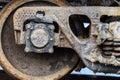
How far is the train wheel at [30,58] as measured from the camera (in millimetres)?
3508

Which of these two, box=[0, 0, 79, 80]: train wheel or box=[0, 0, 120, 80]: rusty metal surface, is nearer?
box=[0, 0, 120, 80]: rusty metal surface

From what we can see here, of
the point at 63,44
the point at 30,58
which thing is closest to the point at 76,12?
the point at 63,44

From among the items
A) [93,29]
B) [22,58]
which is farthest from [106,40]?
[22,58]

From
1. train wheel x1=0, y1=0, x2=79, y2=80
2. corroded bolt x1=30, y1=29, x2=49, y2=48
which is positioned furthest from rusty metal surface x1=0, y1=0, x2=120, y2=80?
corroded bolt x1=30, y1=29, x2=49, y2=48

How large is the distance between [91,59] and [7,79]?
1308mm

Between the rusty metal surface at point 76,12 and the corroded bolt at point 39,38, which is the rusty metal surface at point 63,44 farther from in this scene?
the corroded bolt at point 39,38

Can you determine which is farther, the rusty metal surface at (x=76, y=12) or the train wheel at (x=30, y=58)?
the train wheel at (x=30, y=58)

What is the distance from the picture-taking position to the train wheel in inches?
138

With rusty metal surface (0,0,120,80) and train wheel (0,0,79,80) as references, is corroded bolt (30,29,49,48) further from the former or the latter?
train wheel (0,0,79,80)

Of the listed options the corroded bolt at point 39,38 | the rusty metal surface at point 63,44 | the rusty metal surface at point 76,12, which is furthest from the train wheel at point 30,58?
the corroded bolt at point 39,38

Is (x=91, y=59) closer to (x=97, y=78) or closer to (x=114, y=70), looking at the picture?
(x=114, y=70)

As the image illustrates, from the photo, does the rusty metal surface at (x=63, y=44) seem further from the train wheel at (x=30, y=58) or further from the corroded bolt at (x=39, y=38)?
the corroded bolt at (x=39, y=38)

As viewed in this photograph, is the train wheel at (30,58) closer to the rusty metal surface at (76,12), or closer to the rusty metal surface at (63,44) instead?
the rusty metal surface at (63,44)

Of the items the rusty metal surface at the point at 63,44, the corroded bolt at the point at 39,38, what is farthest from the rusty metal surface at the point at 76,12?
the corroded bolt at the point at 39,38
